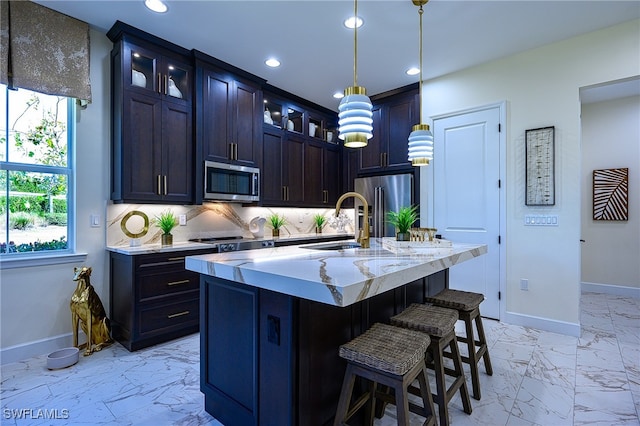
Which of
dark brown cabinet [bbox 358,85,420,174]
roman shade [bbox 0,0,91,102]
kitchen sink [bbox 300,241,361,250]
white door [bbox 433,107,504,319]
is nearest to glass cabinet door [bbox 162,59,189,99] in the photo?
roman shade [bbox 0,0,91,102]

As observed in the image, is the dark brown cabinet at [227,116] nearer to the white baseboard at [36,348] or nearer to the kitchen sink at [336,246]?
the kitchen sink at [336,246]

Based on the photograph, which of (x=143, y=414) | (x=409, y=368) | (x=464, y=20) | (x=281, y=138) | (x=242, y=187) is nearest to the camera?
(x=409, y=368)

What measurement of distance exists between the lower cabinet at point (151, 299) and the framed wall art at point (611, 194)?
5.81 m

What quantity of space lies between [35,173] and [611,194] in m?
7.16

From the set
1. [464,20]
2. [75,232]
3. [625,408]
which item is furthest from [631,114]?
[75,232]

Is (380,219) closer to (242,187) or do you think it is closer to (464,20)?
(242,187)

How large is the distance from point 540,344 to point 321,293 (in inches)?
114

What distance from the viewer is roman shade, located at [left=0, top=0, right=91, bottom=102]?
2.47 m

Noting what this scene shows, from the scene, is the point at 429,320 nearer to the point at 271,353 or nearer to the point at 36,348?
the point at 271,353

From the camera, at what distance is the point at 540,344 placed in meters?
2.94

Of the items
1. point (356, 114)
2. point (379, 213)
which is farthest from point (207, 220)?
point (356, 114)

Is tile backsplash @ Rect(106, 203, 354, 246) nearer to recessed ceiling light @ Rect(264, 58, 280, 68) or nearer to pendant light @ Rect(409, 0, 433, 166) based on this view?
recessed ceiling light @ Rect(264, 58, 280, 68)

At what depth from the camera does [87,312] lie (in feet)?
8.76

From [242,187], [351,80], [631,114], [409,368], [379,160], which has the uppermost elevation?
[351,80]
